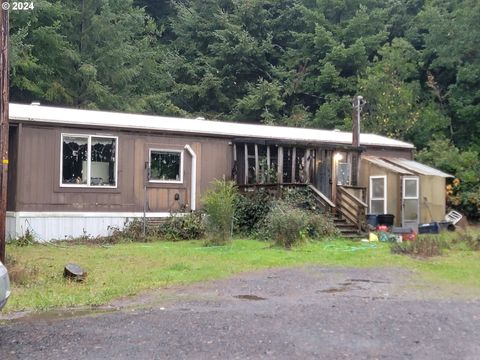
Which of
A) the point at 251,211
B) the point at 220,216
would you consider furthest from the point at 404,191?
the point at 220,216

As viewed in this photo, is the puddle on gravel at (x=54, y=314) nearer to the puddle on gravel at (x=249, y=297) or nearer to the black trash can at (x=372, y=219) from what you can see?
the puddle on gravel at (x=249, y=297)

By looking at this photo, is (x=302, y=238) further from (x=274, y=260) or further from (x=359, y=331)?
(x=359, y=331)

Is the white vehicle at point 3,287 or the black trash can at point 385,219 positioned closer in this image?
the white vehicle at point 3,287

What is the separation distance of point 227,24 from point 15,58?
1443 centimetres

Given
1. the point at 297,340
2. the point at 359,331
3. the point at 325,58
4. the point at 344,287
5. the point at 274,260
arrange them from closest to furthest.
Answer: the point at 297,340 → the point at 359,331 → the point at 344,287 → the point at 274,260 → the point at 325,58

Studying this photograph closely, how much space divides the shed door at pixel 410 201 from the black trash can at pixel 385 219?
136 centimetres

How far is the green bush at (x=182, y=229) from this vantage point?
16438 millimetres

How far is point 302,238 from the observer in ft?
46.5

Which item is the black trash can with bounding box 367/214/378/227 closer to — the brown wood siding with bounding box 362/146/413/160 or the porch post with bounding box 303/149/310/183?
the porch post with bounding box 303/149/310/183

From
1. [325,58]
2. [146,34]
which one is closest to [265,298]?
[325,58]

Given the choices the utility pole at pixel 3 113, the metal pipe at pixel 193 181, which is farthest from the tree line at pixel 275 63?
the utility pole at pixel 3 113

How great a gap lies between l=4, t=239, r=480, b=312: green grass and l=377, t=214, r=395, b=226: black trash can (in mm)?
3562

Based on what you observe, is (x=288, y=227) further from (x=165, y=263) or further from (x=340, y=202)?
(x=340, y=202)

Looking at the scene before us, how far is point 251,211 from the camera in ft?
54.9
